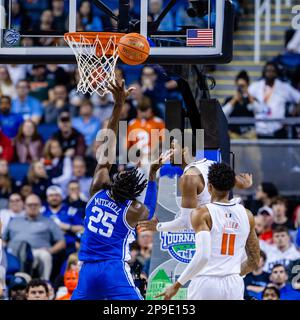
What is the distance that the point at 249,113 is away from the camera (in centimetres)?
1673

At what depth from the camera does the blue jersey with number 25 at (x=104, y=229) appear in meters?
10.4

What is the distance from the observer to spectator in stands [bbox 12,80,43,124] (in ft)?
58.0

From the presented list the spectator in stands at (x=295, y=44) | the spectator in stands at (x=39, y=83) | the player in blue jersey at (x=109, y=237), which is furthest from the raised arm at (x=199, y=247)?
the spectator in stands at (x=39, y=83)

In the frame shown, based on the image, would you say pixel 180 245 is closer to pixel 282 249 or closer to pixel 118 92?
pixel 118 92

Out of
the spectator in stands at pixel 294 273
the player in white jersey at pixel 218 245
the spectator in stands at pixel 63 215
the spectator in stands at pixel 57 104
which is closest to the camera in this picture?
the player in white jersey at pixel 218 245

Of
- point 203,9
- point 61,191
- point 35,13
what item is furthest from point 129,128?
point 203,9

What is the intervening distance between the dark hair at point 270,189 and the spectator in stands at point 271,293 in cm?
259

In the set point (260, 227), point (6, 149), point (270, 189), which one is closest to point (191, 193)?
point (260, 227)

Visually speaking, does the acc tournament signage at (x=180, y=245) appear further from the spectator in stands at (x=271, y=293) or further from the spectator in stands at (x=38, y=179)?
the spectator in stands at (x=38, y=179)

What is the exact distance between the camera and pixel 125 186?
1038 cm

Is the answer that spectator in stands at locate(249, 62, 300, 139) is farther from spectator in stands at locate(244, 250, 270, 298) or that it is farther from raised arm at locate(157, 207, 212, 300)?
raised arm at locate(157, 207, 212, 300)

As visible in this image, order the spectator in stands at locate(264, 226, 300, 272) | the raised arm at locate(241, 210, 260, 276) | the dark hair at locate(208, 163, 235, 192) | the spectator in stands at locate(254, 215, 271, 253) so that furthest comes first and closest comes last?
the spectator in stands at locate(254, 215, 271, 253)
the spectator in stands at locate(264, 226, 300, 272)
the raised arm at locate(241, 210, 260, 276)
the dark hair at locate(208, 163, 235, 192)

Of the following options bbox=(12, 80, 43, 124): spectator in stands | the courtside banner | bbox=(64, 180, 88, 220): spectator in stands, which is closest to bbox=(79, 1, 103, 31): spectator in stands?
bbox=(12, 80, 43, 124): spectator in stands

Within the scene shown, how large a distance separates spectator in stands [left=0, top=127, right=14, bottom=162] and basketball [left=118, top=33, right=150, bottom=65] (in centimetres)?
702
